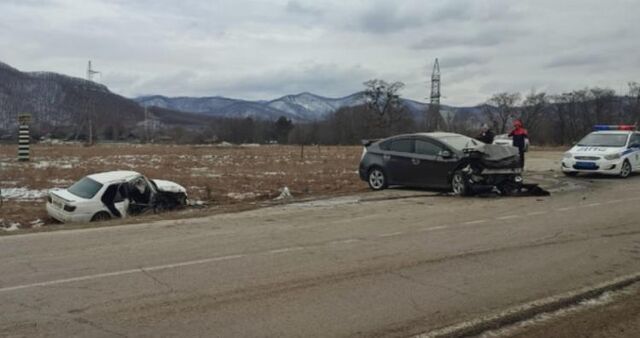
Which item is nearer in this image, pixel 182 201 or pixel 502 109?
pixel 182 201

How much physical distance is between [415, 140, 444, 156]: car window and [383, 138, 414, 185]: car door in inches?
8.7

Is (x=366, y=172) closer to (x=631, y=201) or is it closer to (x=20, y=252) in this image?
(x=631, y=201)

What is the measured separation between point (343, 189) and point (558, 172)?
891 cm

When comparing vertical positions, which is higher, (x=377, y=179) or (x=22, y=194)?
(x=377, y=179)

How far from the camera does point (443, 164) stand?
622 inches

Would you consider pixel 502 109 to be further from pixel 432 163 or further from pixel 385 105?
pixel 432 163

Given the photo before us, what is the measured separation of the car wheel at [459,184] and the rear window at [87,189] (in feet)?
27.3

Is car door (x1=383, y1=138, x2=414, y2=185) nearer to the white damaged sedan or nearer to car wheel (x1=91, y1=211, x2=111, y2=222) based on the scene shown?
the white damaged sedan

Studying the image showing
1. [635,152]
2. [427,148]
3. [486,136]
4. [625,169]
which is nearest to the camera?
[427,148]

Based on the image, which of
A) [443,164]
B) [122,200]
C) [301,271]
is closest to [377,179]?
[443,164]

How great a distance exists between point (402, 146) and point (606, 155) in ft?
24.8

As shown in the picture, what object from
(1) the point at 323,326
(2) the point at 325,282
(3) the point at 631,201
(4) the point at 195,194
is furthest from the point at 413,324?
(4) the point at 195,194

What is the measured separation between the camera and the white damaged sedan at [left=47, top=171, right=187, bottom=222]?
13.3 m

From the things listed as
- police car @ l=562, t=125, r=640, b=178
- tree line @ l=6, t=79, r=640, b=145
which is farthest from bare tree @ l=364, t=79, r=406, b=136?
police car @ l=562, t=125, r=640, b=178
